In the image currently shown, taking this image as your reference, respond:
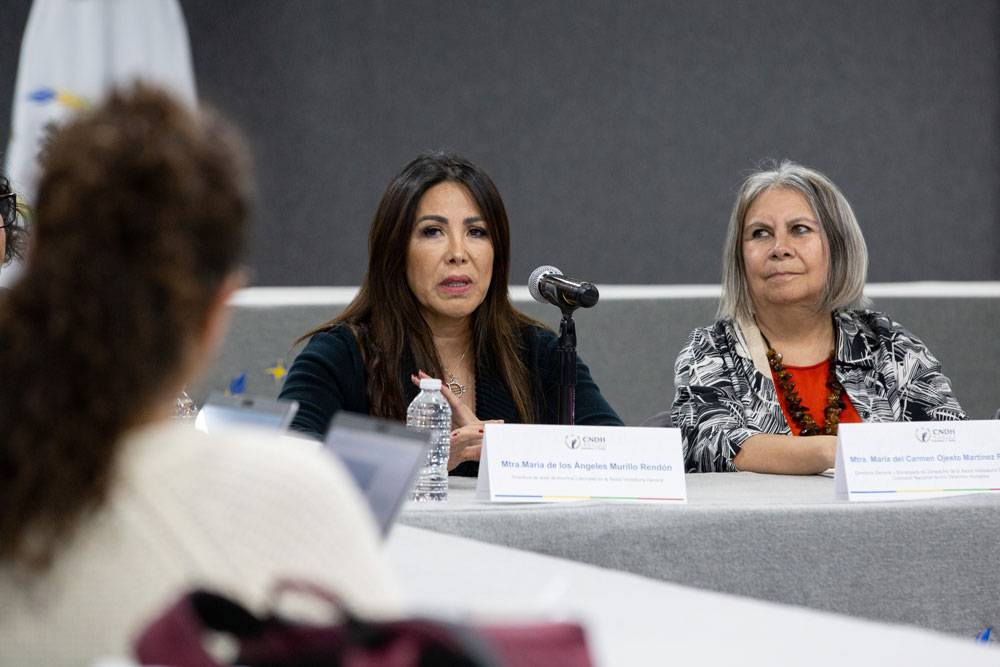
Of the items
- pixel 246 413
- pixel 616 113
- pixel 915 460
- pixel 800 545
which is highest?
pixel 616 113

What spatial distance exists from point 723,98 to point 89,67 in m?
2.28

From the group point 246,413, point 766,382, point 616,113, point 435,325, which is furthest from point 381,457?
point 616,113

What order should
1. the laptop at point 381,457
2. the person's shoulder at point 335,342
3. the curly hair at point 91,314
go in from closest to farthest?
the curly hair at point 91,314
the laptop at point 381,457
the person's shoulder at point 335,342

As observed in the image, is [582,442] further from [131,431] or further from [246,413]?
[131,431]

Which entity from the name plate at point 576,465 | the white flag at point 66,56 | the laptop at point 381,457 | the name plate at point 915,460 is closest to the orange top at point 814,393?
the name plate at point 915,460

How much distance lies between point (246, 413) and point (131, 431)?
567 mm

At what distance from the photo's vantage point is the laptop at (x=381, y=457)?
0.93m

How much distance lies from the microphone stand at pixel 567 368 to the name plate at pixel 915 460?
46cm

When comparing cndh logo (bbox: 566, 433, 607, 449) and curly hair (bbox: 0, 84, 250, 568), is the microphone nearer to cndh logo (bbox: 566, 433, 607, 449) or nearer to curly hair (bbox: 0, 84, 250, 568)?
cndh logo (bbox: 566, 433, 607, 449)

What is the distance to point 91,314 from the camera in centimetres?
61

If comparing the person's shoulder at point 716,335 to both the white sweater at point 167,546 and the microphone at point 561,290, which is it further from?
the white sweater at point 167,546

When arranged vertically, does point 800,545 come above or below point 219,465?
below

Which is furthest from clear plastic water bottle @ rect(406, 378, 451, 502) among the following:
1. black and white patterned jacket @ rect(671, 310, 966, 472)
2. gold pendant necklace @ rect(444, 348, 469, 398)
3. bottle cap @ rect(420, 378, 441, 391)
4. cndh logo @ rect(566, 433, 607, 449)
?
black and white patterned jacket @ rect(671, 310, 966, 472)

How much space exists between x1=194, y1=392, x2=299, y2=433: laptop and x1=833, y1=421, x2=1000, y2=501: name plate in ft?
3.22
